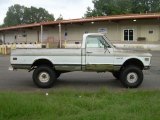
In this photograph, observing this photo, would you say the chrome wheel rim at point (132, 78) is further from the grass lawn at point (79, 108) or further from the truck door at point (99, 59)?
the grass lawn at point (79, 108)

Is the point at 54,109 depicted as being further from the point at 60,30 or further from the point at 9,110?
the point at 60,30

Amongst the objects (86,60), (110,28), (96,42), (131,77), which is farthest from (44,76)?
(110,28)

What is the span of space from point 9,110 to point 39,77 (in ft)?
16.7

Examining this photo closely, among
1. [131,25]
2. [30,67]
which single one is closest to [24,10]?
[131,25]

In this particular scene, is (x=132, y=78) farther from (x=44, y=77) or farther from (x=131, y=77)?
(x=44, y=77)

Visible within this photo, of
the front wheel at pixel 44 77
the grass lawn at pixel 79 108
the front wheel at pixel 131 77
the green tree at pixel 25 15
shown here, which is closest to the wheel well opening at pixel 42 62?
the front wheel at pixel 44 77

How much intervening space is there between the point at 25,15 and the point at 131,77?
385 feet

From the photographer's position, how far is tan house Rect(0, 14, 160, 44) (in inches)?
1673

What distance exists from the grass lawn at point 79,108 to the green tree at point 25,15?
4458 inches

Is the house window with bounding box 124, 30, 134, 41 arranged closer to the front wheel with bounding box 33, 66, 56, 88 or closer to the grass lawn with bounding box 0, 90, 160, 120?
the front wheel with bounding box 33, 66, 56, 88

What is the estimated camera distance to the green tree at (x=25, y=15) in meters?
125

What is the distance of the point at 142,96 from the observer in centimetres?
999

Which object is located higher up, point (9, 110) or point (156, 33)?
point (156, 33)

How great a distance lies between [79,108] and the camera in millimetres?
8211
